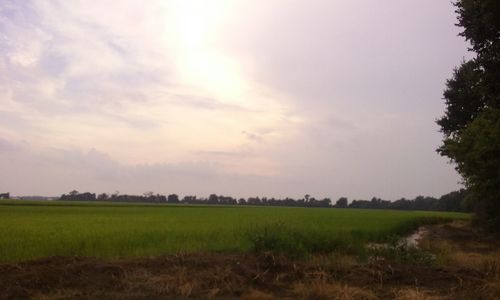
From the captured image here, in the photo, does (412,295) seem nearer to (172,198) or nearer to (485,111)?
(485,111)

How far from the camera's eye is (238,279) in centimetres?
859

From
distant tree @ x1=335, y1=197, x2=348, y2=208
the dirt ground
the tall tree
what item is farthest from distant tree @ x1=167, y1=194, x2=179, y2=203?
the dirt ground

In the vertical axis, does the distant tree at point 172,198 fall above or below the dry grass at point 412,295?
above

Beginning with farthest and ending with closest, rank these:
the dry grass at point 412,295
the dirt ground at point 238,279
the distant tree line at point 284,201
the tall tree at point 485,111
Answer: the distant tree line at point 284,201 → the tall tree at point 485,111 → the dirt ground at point 238,279 → the dry grass at point 412,295

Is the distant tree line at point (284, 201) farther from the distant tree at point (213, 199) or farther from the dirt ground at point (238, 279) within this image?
the dirt ground at point (238, 279)

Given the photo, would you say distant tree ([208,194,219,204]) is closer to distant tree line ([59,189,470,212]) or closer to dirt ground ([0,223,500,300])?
distant tree line ([59,189,470,212])

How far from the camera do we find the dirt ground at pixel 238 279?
7715 mm

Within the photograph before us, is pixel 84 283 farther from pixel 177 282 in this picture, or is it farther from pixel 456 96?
pixel 456 96

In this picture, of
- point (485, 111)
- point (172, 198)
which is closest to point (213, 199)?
point (172, 198)

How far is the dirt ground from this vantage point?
25.3ft

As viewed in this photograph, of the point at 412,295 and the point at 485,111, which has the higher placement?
the point at 485,111

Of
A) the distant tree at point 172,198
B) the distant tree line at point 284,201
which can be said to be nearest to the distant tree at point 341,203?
the distant tree line at point 284,201

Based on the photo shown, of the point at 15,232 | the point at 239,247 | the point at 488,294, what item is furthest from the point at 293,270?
the point at 15,232

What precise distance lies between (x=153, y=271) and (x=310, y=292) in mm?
3108
